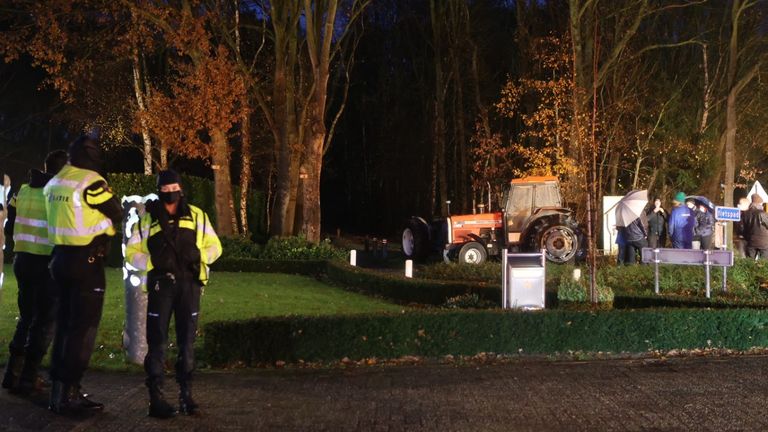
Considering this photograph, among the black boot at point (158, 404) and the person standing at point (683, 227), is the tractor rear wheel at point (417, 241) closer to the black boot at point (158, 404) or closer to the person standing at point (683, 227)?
the person standing at point (683, 227)

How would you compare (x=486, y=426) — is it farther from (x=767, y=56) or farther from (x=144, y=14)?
(x=767, y=56)

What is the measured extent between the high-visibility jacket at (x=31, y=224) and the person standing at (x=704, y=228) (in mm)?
16108

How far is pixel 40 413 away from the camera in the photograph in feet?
25.3

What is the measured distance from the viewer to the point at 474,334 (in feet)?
35.7

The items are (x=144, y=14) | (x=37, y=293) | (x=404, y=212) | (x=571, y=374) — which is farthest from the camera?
(x=404, y=212)

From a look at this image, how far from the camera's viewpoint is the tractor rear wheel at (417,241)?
31.1 m

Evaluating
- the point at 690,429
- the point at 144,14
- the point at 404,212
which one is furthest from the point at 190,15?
the point at 404,212

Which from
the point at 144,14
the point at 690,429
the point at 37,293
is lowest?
the point at 690,429

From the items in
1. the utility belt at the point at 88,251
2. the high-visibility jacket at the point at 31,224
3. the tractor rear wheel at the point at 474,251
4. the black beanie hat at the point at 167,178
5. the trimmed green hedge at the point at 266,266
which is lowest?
the trimmed green hedge at the point at 266,266

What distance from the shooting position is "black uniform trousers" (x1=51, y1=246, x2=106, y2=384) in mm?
7457

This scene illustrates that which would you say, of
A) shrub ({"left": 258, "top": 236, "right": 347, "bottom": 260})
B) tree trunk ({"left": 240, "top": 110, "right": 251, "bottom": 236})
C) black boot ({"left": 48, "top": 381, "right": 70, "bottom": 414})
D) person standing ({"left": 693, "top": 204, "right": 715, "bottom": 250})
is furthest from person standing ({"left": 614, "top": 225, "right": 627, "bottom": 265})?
tree trunk ({"left": 240, "top": 110, "right": 251, "bottom": 236})

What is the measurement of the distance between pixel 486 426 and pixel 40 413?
12.5ft

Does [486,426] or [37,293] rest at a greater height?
[37,293]

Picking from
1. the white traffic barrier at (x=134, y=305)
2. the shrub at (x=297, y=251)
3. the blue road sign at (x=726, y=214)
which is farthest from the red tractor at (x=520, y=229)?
the white traffic barrier at (x=134, y=305)
